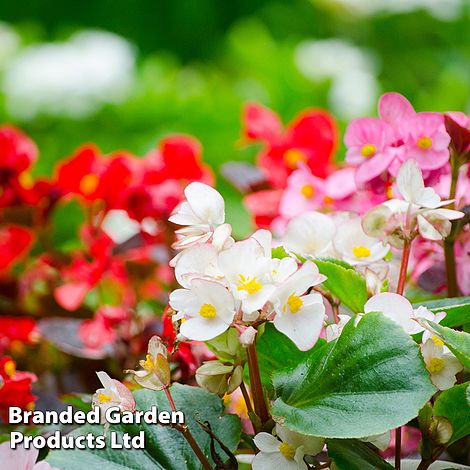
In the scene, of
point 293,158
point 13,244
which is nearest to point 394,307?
point 293,158

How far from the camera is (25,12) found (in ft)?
12.5

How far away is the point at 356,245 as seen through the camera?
543 millimetres

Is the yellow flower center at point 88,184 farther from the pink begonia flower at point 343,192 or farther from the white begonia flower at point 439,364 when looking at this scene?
the white begonia flower at point 439,364

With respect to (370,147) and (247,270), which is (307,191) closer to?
(370,147)

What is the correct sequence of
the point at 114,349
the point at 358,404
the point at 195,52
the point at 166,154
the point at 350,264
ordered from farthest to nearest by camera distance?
the point at 195,52 → the point at 166,154 → the point at 114,349 → the point at 350,264 → the point at 358,404

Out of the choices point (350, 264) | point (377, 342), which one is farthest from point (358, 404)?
point (350, 264)

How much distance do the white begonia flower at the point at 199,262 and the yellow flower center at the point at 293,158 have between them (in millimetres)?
446

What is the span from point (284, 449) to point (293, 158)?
0.50 m

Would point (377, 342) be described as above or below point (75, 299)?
above

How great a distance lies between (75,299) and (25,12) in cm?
331

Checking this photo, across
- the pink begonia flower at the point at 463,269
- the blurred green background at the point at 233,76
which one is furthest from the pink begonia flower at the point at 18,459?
the blurred green background at the point at 233,76

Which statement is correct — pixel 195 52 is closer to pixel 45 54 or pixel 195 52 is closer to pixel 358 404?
pixel 45 54

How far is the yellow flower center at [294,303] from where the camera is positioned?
0.43 meters

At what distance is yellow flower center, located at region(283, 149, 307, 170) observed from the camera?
0.88 m
